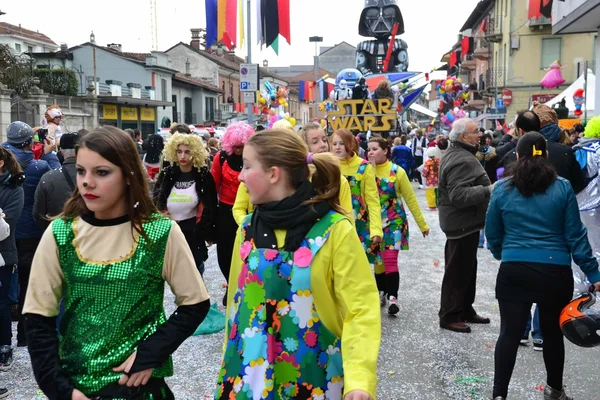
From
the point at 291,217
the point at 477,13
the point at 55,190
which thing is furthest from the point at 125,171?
the point at 477,13

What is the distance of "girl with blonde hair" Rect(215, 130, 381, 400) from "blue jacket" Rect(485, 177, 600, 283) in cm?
196

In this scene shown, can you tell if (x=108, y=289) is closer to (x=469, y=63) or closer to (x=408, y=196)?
(x=408, y=196)

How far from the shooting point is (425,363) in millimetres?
5180

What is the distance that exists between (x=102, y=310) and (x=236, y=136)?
4.21 meters

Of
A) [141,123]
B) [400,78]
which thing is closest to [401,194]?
[400,78]

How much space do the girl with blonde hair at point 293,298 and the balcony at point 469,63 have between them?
6171 cm

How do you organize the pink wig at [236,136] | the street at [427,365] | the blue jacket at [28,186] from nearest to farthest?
1. the street at [427,365]
2. the blue jacket at [28,186]
3. the pink wig at [236,136]

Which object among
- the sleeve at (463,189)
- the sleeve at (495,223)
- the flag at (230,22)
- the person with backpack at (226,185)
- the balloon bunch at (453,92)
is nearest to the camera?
the sleeve at (495,223)

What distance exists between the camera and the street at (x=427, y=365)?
460 centimetres

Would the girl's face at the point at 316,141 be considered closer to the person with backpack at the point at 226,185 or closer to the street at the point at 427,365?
the person with backpack at the point at 226,185

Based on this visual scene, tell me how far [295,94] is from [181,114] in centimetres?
3440

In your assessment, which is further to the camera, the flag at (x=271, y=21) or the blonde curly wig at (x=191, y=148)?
the flag at (x=271, y=21)

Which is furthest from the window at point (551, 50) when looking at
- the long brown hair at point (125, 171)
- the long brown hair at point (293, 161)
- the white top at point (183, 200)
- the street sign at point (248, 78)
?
the long brown hair at point (125, 171)

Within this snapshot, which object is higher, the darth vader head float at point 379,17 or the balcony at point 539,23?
the balcony at point 539,23
